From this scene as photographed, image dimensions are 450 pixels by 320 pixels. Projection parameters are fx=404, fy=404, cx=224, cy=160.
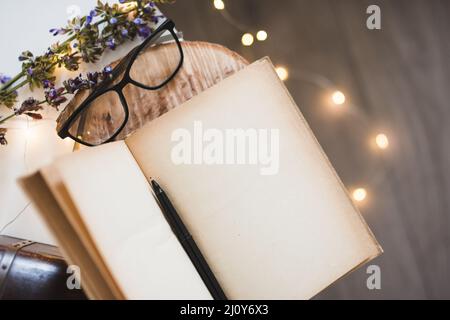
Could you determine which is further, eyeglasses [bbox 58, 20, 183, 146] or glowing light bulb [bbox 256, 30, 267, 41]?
glowing light bulb [bbox 256, 30, 267, 41]

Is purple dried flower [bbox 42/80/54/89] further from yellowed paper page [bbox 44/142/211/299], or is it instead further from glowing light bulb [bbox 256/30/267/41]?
glowing light bulb [bbox 256/30/267/41]

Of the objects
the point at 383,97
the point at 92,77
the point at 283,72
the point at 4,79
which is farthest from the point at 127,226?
the point at 383,97

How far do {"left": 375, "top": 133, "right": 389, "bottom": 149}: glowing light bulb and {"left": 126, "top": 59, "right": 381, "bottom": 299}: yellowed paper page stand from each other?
562 millimetres

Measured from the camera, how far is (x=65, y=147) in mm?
780

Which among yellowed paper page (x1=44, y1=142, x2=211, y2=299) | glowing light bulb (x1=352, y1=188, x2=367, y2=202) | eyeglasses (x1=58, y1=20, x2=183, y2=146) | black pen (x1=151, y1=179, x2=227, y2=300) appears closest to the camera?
yellowed paper page (x1=44, y1=142, x2=211, y2=299)

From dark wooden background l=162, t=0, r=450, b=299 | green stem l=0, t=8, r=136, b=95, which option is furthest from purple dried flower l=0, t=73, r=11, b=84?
dark wooden background l=162, t=0, r=450, b=299

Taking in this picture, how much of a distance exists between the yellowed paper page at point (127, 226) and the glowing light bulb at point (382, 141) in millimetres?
783

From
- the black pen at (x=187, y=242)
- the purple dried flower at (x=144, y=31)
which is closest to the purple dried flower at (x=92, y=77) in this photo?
the purple dried flower at (x=144, y=31)

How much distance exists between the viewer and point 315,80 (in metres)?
1.18

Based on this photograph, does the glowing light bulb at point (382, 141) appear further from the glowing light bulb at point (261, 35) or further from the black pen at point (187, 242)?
the black pen at point (187, 242)

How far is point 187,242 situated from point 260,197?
0.14 meters

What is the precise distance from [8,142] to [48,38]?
22 centimetres

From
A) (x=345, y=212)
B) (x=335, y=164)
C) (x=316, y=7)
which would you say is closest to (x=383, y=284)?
(x=335, y=164)

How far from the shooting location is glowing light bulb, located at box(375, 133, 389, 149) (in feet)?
3.85
